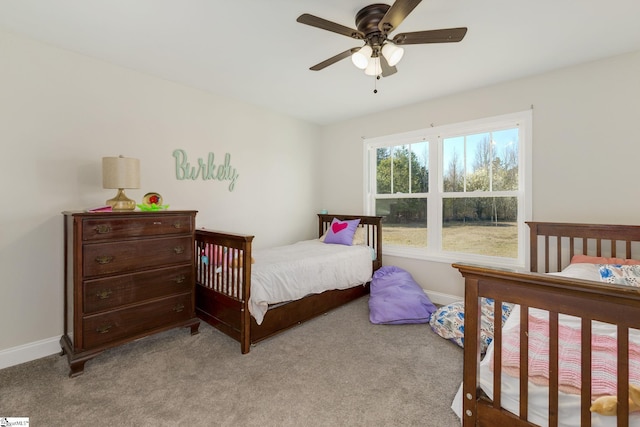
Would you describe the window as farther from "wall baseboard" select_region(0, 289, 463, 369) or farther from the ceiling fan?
"wall baseboard" select_region(0, 289, 463, 369)

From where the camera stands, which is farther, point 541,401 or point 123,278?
point 123,278

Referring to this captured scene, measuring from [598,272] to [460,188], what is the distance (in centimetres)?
156

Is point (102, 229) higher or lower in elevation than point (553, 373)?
higher

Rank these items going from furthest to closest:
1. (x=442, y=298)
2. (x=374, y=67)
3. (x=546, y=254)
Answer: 1. (x=442, y=298)
2. (x=546, y=254)
3. (x=374, y=67)

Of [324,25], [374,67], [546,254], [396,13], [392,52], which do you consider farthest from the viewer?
[546,254]

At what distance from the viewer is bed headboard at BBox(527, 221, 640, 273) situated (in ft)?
7.32

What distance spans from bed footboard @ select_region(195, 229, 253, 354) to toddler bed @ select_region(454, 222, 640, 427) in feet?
4.95

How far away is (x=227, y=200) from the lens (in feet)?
11.0

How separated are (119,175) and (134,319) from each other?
111cm

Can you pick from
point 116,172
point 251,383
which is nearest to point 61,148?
point 116,172

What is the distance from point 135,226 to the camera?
219 cm

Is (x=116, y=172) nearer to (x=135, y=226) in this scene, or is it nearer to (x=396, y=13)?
(x=135, y=226)

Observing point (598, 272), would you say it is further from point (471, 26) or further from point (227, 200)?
point (227, 200)

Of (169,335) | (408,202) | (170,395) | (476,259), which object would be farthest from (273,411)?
(408,202)
